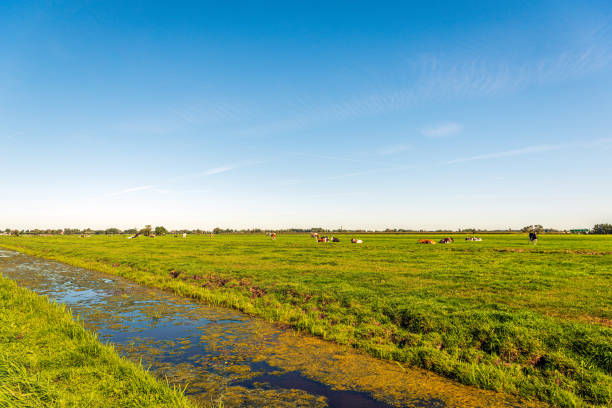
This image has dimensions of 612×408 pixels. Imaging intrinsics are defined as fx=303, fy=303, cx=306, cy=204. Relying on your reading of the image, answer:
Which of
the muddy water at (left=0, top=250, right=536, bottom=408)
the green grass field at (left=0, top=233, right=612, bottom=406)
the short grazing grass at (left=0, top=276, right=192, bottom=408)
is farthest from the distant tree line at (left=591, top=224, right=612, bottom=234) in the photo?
the short grazing grass at (left=0, top=276, right=192, bottom=408)

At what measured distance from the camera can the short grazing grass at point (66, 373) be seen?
627 centimetres

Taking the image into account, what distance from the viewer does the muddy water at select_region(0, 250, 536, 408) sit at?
24.3 feet

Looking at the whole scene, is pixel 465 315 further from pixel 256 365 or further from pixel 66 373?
pixel 66 373

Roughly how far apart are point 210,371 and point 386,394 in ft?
16.2

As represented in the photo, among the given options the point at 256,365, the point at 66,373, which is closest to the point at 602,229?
the point at 256,365

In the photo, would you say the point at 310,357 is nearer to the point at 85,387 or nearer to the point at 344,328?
the point at 344,328

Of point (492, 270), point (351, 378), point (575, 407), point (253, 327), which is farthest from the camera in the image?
point (492, 270)

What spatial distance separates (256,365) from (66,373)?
4.94m

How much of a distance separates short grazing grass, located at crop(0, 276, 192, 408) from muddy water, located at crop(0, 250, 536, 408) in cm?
92

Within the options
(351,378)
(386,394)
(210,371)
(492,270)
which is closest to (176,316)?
(210,371)

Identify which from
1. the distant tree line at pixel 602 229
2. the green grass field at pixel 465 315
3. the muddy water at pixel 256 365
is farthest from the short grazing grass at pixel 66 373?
the distant tree line at pixel 602 229

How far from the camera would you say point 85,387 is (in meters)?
7.13

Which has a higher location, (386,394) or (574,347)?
(574,347)

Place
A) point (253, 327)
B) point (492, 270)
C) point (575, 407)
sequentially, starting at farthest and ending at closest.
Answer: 1. point (492, 270)
2. point (253, 327)
3. point (575, 407)
